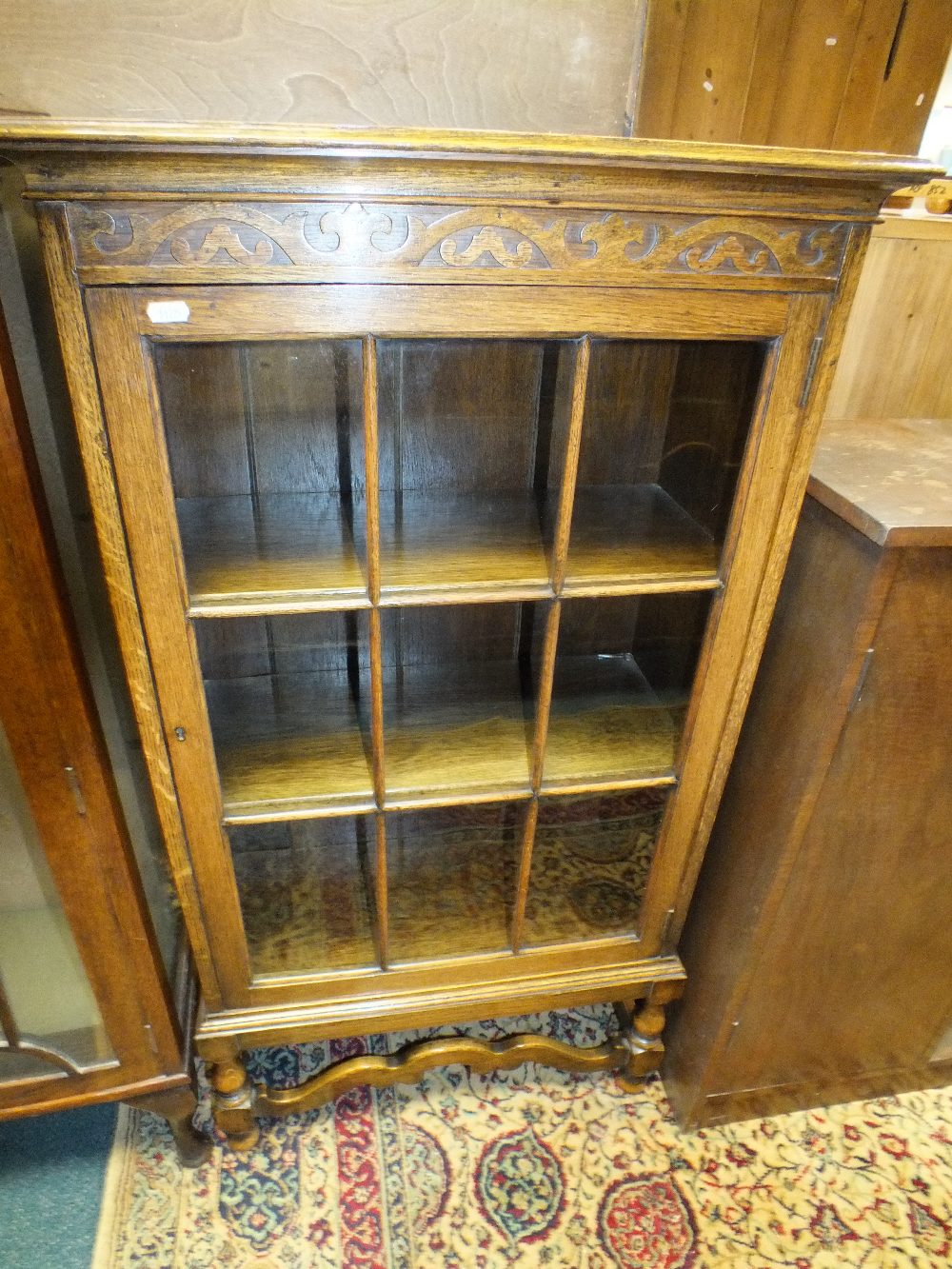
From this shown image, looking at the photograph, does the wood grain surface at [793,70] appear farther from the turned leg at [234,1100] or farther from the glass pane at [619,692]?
the turned leg at [234,1100]

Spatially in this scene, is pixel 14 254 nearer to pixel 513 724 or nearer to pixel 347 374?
pixel 347 374

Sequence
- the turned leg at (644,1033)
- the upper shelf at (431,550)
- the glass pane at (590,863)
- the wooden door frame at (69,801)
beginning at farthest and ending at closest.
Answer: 1. the turned leg at (644,1033)
2. the glass pane at (590,863)
3. the upper shelf at (431,550)
4. the wooden door frame at (69,801)

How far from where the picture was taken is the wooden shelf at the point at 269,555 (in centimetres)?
76

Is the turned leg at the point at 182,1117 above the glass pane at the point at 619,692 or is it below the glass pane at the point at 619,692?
below

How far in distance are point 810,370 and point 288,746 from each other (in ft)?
2.26

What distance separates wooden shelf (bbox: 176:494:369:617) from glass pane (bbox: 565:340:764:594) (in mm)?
241

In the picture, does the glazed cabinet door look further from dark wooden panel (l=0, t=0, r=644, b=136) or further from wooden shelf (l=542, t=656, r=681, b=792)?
dark wooden panel (l=0, t=0, r=644, b=136)

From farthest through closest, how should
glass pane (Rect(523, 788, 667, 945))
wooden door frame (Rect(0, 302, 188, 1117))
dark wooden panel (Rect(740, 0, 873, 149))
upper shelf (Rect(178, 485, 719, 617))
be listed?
glass pane (Rect(523, 788, 667, 945)) → dark wooden panel (Rect(740, 0, 873, 149)) → upper shelf (Rect(178, 485, 719, 617)) → wooden door frame (Rect(0, 302, 188, 1117))

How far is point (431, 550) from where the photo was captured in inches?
33.2

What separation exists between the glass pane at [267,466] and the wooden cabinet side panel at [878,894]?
56 centimetres

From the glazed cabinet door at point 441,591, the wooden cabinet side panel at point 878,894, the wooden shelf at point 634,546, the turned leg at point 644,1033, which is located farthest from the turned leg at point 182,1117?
the wooden shelf at point 634,546

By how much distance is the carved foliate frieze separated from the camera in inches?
23.1

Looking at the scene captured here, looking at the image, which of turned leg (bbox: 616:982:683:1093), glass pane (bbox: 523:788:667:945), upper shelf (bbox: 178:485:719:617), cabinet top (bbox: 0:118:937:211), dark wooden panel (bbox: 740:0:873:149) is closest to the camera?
cabinet top (bbox: 0:118:937:211)

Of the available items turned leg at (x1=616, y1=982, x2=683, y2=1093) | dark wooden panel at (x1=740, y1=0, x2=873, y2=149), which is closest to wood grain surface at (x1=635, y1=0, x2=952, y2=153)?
dark wooden panel at (x1=740, y1=0, x2=873, y2=149)
